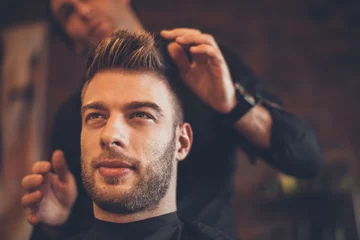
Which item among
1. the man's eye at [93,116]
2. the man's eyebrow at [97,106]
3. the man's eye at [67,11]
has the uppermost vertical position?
the man's eye at [67,11]

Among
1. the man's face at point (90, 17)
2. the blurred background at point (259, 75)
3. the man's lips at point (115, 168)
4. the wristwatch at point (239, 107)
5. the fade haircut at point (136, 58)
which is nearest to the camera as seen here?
the man's lips at point (115, 168)

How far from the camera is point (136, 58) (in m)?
0.98

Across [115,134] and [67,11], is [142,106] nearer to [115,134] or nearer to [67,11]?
[115,134]

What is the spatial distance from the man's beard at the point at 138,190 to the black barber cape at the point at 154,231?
0.06 meters

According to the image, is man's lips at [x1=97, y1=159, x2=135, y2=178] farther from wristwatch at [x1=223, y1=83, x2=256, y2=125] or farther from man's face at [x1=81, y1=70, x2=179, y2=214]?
wristwatch at [x1=223, y1=83, x2=256, y2=125]

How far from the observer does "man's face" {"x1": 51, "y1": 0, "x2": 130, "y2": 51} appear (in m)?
1.22

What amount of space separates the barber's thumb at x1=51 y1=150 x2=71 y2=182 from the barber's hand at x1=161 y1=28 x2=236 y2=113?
17.4 inches

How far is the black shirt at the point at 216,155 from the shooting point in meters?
1.16

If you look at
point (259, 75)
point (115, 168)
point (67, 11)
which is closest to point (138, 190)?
point (115, 168)

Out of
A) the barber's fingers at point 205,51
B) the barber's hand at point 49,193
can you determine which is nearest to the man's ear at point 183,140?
the barber's fingers at point 205,51

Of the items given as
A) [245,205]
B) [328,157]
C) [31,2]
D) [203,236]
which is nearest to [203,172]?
[203,236]

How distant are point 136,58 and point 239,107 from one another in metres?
0.35

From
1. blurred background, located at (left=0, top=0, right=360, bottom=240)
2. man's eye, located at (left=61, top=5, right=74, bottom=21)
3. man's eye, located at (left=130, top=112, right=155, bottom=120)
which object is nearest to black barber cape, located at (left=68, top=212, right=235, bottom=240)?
man's eye, located at (left=130, top=112, right=155, bottom=120)

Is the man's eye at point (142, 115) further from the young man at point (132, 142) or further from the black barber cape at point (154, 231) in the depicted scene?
the black barber cape at point (154, 231)
